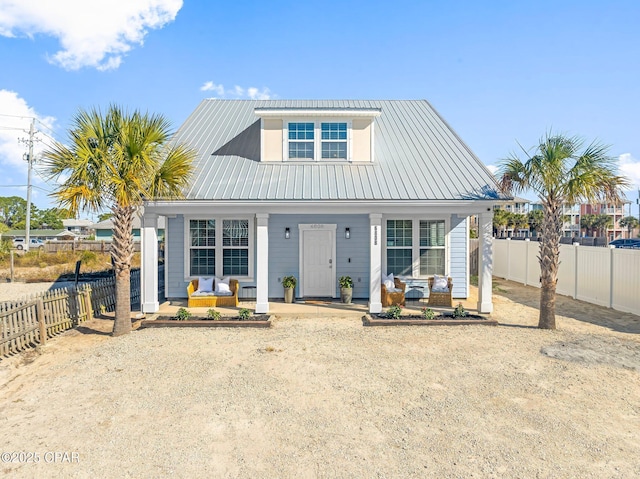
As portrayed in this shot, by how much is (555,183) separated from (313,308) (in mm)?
6828

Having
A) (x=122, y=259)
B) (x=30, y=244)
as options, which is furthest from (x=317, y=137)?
(x=30, y=244)

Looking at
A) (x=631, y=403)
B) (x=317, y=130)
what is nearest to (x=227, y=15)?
(x=317, y=130)

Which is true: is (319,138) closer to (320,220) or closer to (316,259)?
(320,220)

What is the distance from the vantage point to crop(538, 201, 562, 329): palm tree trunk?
27.9 ft

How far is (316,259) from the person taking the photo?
11656mm

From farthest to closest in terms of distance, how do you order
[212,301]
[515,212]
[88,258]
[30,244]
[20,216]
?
[20,216] < [515,212] < [30,244] < [88,258] < [212,301]

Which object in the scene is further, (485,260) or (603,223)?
(603,223)

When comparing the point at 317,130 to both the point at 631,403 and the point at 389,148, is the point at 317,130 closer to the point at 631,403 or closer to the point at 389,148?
the point at 389,148

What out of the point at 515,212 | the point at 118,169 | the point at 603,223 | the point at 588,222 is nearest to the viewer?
the point at 118,169

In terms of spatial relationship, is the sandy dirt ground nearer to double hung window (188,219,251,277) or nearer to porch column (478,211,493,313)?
porch column (478,211,493,313)

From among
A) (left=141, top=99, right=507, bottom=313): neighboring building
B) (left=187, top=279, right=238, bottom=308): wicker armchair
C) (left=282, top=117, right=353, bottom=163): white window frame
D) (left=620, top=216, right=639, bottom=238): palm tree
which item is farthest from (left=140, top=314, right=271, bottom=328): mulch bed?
(left=620, top=216, right=639, bottom=238): palm tree

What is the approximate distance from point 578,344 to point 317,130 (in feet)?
28.5

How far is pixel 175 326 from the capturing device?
29.3 feet

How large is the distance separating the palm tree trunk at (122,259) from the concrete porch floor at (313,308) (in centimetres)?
117
